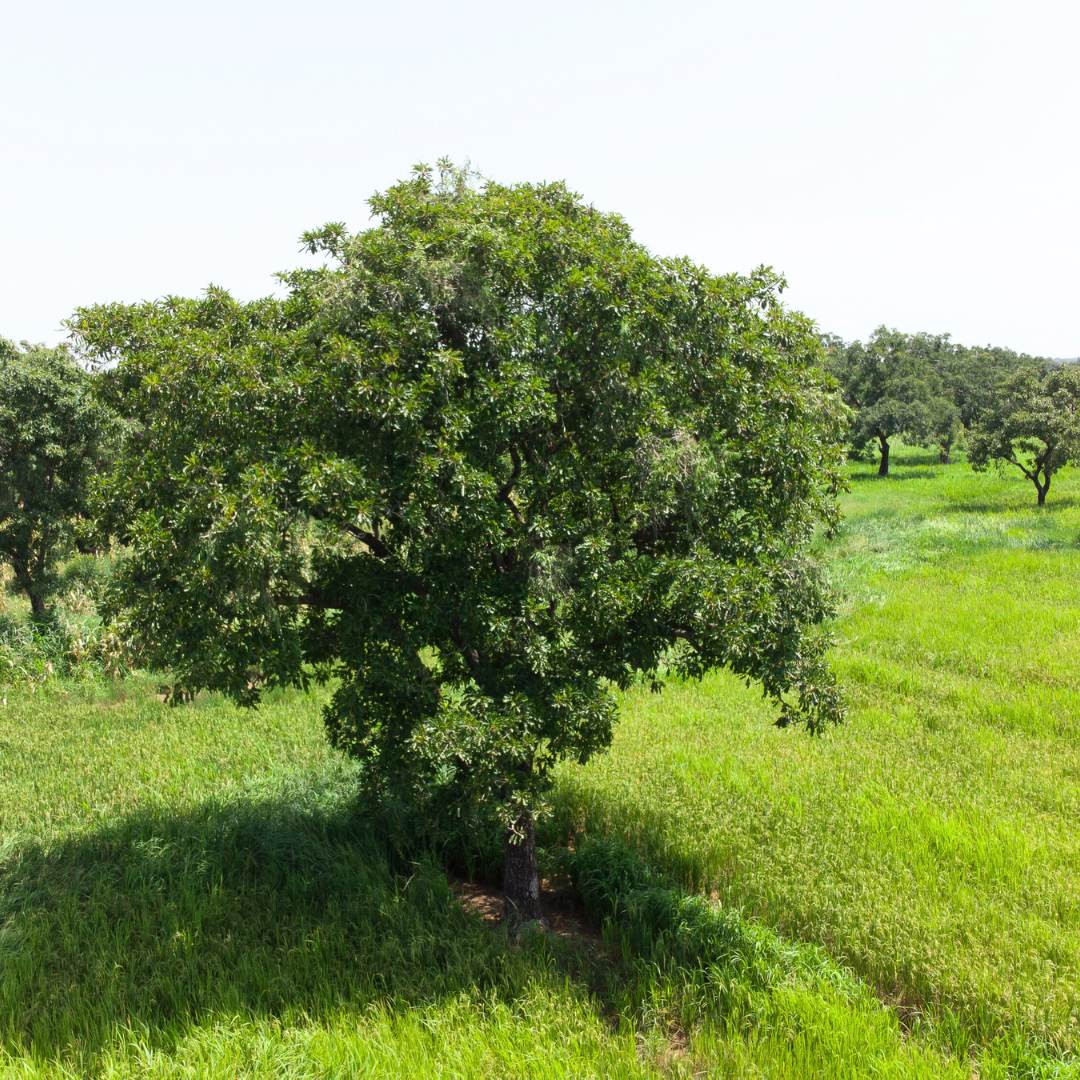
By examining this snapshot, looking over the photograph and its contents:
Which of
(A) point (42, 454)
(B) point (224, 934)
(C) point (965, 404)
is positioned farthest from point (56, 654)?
(C) point (965, 404)

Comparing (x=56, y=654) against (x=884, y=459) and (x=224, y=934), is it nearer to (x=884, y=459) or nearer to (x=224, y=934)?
(x=224, y=934)

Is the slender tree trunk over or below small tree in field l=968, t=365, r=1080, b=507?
below

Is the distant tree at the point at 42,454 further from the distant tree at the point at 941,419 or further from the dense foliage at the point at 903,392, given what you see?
the distant tree at the point at 941,419

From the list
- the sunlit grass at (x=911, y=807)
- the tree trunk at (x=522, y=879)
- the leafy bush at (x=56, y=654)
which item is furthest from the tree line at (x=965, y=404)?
the leafy bush at (x=56, y=654)

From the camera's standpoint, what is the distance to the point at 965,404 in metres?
69.6

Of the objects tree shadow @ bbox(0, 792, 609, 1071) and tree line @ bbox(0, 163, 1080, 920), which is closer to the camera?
tree line @ bbox(0, 163, 1080, 920)

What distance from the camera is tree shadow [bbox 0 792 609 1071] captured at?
7992mm

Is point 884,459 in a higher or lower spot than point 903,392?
lower

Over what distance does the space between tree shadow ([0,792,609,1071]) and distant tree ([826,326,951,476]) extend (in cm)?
4976

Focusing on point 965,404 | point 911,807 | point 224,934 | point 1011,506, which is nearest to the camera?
point 224,934

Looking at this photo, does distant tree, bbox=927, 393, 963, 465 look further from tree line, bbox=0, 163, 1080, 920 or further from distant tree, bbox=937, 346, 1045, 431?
tree line, bbox=0, 163, 1080, 920

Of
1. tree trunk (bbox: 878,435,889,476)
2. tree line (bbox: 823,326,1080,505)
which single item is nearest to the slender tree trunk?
tree line (bbox: 823,326,1080,505)

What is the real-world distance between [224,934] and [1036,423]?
39.2 m

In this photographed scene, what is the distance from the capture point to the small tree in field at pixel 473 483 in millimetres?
7676
